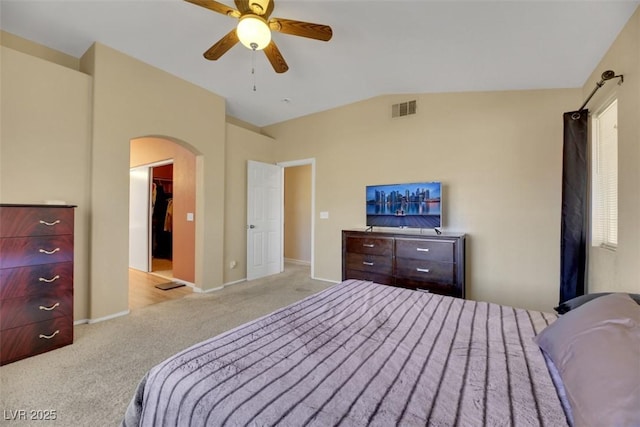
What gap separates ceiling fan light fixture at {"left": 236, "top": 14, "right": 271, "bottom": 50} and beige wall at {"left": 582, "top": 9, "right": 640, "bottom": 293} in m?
2.48

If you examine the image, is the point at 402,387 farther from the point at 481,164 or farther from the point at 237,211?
the point at 237,211

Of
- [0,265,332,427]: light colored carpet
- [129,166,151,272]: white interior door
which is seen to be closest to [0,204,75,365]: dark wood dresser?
[0,265,332,427]: light colored carpet

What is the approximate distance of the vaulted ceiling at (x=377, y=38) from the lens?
6.70ft

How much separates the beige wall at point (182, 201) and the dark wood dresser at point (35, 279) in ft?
6.16

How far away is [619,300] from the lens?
1126mm

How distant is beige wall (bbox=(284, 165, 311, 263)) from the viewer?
6.31 m

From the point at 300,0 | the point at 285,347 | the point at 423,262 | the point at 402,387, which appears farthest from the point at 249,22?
the point at 423,262

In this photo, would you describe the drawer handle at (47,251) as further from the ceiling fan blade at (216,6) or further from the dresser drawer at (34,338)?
the ceiling fan blade at (216,6)

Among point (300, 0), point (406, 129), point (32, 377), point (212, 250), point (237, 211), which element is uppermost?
point (300, 0)

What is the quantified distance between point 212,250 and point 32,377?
7.44 feet

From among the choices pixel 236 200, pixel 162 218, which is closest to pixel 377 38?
pixel 236 200

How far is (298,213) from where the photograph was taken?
255 inches

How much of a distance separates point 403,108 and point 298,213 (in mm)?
3492

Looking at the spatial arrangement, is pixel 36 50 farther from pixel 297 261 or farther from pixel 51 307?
pixel 297 261
